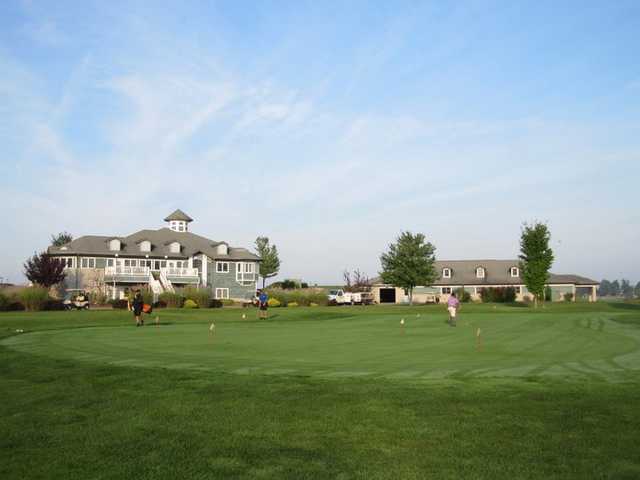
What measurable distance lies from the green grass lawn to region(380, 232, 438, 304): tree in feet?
203

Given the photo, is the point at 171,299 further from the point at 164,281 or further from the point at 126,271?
the point at 126,271

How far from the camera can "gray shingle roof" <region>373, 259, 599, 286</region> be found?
339 ft

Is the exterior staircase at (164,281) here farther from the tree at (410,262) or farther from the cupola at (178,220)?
the tree at (410,262)

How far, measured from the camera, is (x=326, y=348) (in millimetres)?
20469

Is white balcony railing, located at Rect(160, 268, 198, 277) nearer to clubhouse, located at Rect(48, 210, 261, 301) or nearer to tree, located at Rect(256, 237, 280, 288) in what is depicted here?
clubhouse, located at Rect(48, 210, 261, 301)

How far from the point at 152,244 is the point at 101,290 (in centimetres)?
1149

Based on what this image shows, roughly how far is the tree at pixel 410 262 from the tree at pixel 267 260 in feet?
126

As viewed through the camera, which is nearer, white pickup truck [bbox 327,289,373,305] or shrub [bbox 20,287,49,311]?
shrub [bbox 20,287,49,311]

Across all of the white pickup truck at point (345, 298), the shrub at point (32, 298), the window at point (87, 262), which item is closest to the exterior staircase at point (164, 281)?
the window at point (87, 262)

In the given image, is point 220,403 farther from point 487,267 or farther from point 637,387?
point 487,267

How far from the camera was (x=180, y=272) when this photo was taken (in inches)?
3009

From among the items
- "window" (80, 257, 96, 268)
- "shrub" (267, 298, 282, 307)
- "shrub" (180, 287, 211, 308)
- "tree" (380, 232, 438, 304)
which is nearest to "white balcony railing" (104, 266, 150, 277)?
"window" (80, 257, 96, 268)

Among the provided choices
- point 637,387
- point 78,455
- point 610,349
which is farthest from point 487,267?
point 78,455

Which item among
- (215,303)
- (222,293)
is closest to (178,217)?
(222,293)
